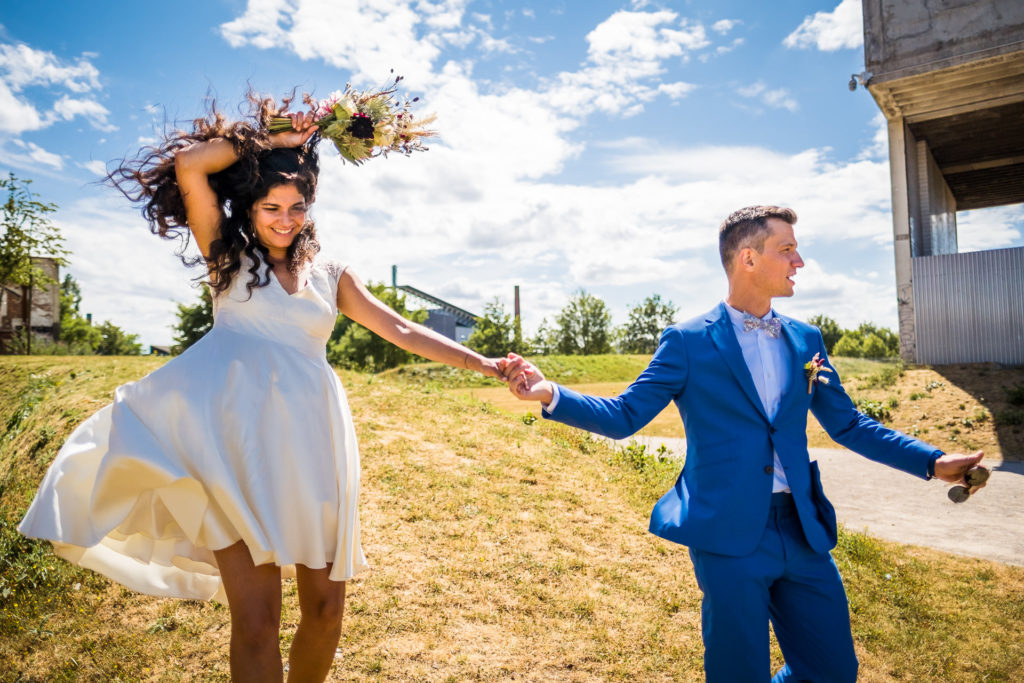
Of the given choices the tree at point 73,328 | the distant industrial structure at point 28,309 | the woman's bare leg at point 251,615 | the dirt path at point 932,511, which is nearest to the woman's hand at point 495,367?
the woman's bare leg at point 251,615

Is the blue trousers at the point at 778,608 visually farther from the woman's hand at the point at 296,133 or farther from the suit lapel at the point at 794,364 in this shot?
the woman's hand at the point at 296,133

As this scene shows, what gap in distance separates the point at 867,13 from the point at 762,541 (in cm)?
1928

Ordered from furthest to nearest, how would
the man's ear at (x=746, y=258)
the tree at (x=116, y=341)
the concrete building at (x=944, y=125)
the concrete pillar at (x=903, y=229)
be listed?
the tree at (x=116, y=341) < the concrete pillar at (x=903, y=229) < the concrete building at (x=944, y=125) < the man's ear at (x=746, y=258)

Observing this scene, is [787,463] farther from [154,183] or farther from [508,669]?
[154,183]

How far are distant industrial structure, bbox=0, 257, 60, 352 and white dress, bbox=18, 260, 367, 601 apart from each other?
25.8 m

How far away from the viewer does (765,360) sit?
10.3ft

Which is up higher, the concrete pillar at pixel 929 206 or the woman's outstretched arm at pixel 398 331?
the concrete pillar at pixel 929 206

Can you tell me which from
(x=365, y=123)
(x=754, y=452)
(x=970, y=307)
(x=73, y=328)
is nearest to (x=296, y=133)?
(x=365, y=123)

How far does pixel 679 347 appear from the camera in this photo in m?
3.11

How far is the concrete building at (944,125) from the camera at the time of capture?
1666cm

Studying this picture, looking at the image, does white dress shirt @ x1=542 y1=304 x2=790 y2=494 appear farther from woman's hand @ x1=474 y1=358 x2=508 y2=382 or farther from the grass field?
the grass field

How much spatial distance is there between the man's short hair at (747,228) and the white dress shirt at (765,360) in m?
0.29

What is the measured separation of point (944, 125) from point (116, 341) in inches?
2896

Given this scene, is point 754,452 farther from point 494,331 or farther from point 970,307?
point 494,331
